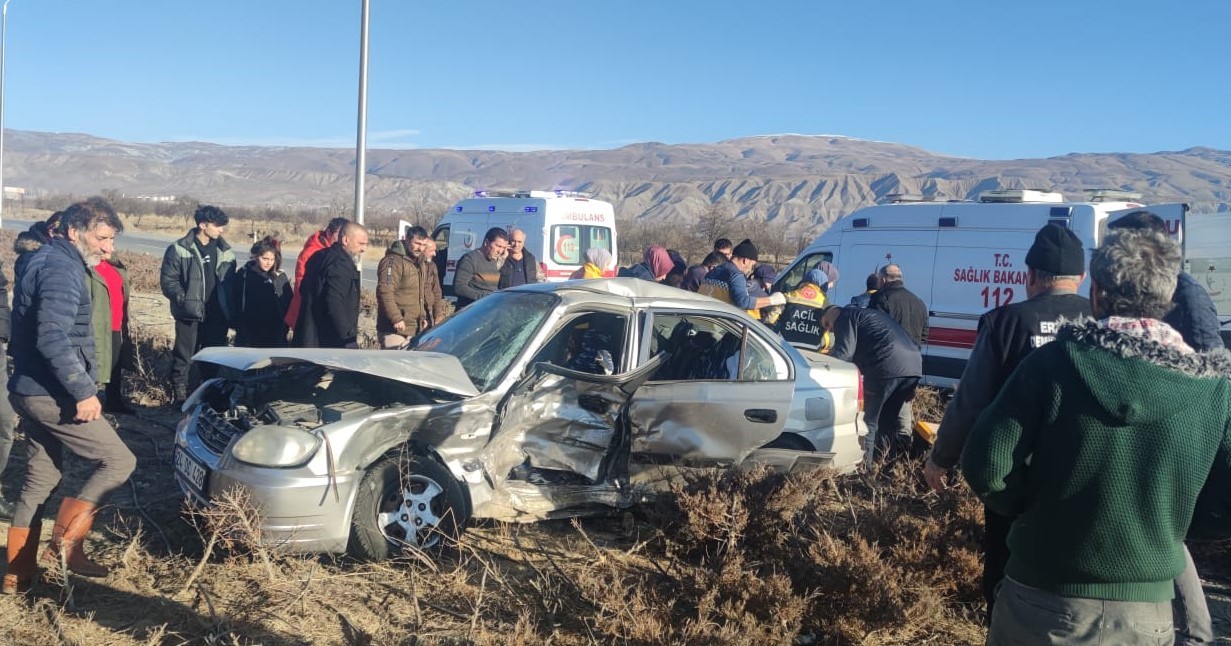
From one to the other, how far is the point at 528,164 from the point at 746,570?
197 meters

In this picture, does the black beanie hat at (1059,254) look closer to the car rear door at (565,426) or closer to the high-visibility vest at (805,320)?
the car rear door at (565,426)

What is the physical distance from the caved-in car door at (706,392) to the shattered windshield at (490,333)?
68 centimetres

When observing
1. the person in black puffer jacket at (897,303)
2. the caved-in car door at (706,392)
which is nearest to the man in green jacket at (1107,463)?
the caved-in car door at (706,392)

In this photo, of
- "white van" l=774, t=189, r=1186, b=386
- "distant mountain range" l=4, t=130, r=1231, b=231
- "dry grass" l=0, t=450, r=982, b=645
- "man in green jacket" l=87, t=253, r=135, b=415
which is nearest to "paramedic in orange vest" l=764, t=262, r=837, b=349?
"white van" l=774, t=189, r=1186, b=386

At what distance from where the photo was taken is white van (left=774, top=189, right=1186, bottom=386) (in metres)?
10.0

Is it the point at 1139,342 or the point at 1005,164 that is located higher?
the point at 1005,164

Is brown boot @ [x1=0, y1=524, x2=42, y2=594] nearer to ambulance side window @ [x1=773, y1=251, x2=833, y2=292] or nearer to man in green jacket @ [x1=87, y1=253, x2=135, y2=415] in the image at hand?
man in green jacket @ [x1=87, y1=253, x2=135, y2=415]

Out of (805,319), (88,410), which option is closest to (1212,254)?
(805,319)

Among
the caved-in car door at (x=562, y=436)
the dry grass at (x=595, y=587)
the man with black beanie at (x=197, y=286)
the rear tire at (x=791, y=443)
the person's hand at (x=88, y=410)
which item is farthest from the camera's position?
the man with black beanie at (x=197, y=286)

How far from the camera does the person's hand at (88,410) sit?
4145 mm

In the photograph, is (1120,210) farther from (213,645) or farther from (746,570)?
(213,645)

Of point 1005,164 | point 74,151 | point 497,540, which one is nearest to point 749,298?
point 497,540

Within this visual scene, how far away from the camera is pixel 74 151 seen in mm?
194125

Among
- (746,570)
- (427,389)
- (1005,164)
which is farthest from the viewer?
(1005,164)
